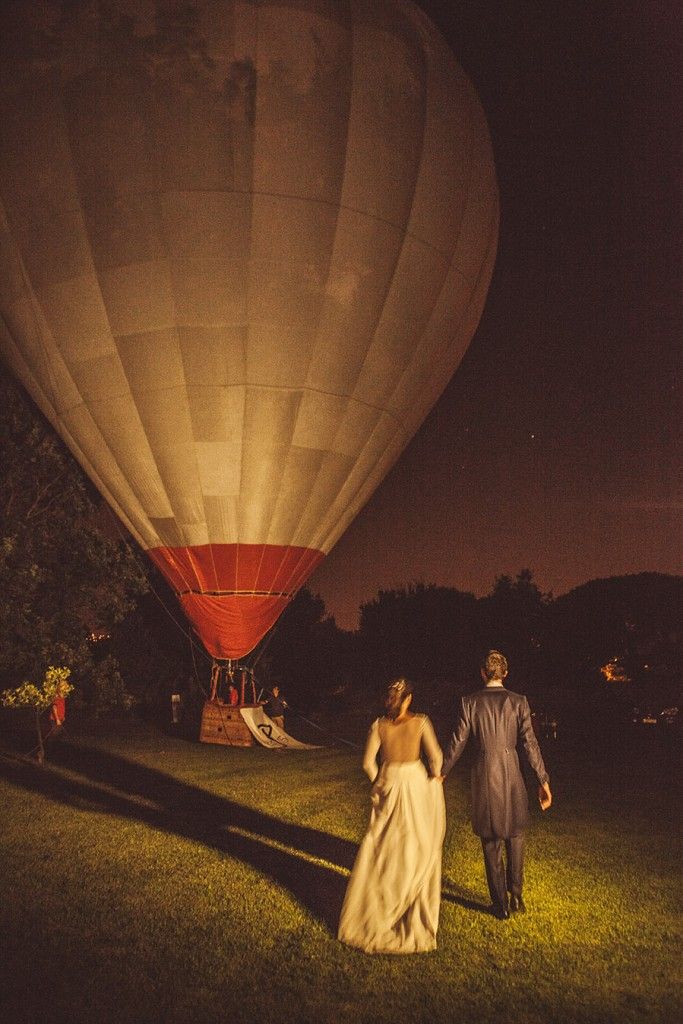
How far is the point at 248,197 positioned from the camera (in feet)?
44.2

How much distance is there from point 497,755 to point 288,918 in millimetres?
1888

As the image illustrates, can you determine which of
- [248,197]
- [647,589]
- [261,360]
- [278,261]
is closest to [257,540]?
[261,360]

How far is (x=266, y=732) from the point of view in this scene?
17266mm

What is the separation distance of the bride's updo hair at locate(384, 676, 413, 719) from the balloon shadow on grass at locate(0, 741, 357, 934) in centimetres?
156

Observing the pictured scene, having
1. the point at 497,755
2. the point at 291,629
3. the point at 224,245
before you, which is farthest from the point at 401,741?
the point at 291,629

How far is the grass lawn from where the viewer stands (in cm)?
493

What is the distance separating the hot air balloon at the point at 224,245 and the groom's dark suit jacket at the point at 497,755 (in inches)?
339

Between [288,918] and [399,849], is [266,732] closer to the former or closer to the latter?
[288,918]

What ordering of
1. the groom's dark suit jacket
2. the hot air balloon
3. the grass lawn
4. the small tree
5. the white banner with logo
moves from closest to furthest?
the grass lawn → the groom's dark suit jacket → the hot air balloon → the small tree → the white banner with logo

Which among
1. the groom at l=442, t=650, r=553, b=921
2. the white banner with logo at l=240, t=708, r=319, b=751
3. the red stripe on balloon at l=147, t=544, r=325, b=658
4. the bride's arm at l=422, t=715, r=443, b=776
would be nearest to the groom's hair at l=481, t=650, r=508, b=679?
the groom at l=442, t=650, r=553, b=921

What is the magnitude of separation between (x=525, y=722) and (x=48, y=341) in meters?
10.7

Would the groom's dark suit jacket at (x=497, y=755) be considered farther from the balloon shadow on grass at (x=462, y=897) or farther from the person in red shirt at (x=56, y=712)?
the person in red shirt at (x=56, y=712)

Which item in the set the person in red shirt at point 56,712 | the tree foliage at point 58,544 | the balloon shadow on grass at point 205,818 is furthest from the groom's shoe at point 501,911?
the tree foliage at point 58,544

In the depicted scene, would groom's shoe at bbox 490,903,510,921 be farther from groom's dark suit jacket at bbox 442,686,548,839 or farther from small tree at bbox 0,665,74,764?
small tree at bbox 0,665,74,764
